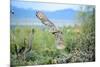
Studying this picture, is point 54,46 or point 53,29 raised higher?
point 53,29

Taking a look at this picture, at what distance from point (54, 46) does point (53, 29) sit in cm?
19

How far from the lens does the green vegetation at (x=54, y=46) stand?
2.00 m

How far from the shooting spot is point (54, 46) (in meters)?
2.11

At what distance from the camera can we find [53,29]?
211cm

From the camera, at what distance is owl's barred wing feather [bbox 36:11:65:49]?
207 centimetres

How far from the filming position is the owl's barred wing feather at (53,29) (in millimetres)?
2072

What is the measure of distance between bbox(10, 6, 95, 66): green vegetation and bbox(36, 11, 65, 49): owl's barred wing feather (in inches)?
1.5

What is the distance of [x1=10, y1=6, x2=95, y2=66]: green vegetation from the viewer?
6.55ft

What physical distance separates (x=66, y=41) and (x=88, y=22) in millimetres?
353

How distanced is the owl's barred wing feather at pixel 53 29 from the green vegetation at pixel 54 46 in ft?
0.13

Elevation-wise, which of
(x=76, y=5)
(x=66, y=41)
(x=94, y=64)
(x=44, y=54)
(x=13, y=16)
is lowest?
(x=94, y=64)

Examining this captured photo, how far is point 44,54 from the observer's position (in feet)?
6.82

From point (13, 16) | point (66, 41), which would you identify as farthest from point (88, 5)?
point (13, 16)

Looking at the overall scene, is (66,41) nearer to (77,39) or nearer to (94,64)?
(77,39)
